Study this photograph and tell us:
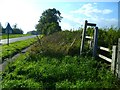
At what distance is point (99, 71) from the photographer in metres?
11.1

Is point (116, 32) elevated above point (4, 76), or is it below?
above

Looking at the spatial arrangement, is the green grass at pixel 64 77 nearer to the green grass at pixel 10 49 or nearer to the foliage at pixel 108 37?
the foliage at pixel 108 37

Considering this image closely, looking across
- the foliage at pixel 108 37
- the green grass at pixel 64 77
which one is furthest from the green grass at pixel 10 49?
the green grass at pixel 64 77

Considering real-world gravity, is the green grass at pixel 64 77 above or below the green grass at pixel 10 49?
above

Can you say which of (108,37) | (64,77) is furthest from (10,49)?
(64,77)

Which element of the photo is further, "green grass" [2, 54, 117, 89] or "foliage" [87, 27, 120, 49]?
"foliage" [87, 27, 120, 49]

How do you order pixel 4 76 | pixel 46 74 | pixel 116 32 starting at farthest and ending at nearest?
pixel 116 32, pixel 4 76, pixel 46 74

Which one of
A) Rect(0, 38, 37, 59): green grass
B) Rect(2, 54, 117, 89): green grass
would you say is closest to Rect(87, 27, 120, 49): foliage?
Rect(2, 54, 117, 89): green grass

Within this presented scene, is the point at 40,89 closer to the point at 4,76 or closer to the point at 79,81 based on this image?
the point at 79,81

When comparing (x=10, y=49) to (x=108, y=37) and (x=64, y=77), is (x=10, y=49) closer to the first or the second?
(x=108, y=37)

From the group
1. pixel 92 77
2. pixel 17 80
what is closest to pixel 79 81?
pixel 92 77

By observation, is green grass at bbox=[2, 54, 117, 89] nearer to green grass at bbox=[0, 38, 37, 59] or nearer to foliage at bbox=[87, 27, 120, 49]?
foliage at bbox=[87, 27, 120, 49]

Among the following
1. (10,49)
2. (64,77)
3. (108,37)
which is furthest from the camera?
(10,49)

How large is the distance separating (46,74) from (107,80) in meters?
2.34
